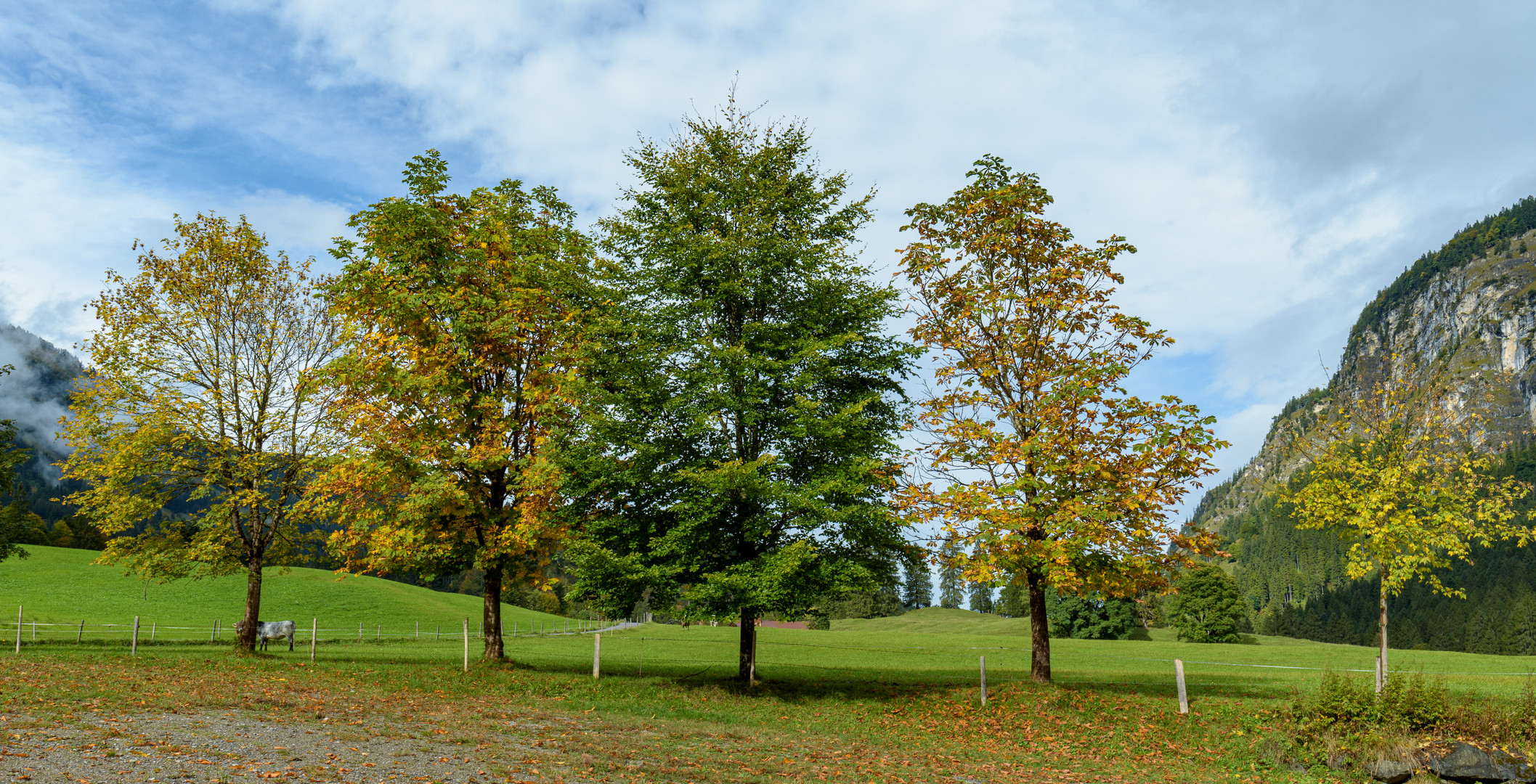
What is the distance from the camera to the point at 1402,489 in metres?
19.0

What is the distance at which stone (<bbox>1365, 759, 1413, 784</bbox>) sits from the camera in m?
14.9

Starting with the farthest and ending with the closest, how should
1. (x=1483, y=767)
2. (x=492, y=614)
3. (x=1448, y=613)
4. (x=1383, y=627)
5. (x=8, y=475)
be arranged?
(x=1448, y=613), (x=8, y=475), (x=492, y=614), (x=1383, y=627), (x=1483, y=767)

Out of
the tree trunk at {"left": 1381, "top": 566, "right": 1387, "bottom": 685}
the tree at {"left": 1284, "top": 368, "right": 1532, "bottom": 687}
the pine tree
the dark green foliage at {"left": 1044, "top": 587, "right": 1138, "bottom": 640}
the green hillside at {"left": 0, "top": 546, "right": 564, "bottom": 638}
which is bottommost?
the pine tree

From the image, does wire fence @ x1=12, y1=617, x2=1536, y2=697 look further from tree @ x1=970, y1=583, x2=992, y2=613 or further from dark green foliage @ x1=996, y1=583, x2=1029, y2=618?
tree @ x1=970, y1=583, x2=992, y2=613

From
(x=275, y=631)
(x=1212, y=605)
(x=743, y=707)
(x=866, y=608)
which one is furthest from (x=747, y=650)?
(x=866, y=608)

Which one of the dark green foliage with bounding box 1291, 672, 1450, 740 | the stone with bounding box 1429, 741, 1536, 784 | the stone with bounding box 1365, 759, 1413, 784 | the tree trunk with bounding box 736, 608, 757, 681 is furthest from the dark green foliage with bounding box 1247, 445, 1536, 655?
the stone with bounding box 1365, 759, 1413, 784

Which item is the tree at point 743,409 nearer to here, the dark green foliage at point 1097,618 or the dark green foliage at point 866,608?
the dark green foliage at point 1097,618

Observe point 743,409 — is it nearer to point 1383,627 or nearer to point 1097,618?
point 1383,627

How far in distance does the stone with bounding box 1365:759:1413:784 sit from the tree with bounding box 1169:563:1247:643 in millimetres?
62204

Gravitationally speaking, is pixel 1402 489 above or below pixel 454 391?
below

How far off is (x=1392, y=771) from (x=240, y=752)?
1965cm

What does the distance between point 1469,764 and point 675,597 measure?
1734cm

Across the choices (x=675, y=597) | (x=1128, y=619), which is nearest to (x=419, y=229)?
(x=675, y=597)

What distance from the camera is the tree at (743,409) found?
21.0 m
